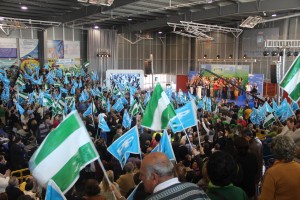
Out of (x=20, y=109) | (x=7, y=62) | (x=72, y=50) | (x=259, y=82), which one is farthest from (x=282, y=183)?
(x=72, y=50)

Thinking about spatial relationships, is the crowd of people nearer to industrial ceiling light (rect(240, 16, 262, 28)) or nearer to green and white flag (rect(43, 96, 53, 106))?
green and white flag (rect(43, 96, 53, 106))

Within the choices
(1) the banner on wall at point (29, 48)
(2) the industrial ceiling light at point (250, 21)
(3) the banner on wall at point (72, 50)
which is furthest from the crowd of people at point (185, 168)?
(3) the banner on wall at point (72, 50)

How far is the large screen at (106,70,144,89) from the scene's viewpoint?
A: 25.8m

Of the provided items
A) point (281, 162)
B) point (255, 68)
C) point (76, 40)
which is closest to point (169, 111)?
point (281, 162)

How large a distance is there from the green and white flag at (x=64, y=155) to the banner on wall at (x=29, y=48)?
23.2 meters

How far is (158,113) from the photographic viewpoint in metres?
6.47


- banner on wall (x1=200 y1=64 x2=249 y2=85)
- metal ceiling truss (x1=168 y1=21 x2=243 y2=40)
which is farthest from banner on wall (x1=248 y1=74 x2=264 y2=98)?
metal ceiling truss (x1=168 y1=21 x2=243 y2=40)

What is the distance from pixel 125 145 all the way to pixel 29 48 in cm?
2173

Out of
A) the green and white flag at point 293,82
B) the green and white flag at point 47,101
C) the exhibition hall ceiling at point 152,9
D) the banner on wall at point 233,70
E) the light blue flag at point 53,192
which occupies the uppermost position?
the exhibition hall ceiling at point 152,9

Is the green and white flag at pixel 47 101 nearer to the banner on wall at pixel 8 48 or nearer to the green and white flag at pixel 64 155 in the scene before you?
the green and white flag at pixel 64 155

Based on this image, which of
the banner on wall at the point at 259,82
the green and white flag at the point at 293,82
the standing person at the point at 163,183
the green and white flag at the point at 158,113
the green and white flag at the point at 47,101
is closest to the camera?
the standing person at the point at 163,183

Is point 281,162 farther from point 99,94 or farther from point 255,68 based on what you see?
point 255,68

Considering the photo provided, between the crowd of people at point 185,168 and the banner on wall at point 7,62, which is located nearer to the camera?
the crowd of people at point 185,168

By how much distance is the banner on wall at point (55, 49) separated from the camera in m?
26.1
